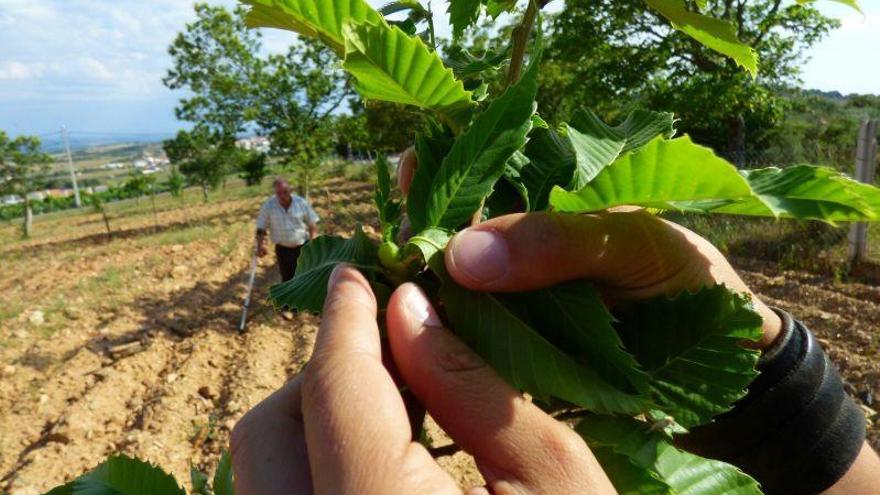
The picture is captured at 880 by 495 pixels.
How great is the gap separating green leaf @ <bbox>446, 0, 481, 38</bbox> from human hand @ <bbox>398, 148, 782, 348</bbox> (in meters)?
0.40

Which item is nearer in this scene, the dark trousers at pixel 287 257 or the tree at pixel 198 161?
the dark trousers at pixel 287 257

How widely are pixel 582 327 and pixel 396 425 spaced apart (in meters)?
0.35

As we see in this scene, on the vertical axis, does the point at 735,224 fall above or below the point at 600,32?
below

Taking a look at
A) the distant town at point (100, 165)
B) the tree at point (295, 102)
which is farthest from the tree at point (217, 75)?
the distant town at point (100, 165)

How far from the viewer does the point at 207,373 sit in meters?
7.18

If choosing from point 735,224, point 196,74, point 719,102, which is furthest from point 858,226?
point 196,74

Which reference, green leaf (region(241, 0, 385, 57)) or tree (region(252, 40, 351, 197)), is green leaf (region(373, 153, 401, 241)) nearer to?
green leaf (region(241, 0, 385, 57))

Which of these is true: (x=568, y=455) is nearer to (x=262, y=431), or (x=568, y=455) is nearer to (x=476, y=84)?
(x=262, y=431)

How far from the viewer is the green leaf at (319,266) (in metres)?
1.21

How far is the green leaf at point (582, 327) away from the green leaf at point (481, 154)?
20cm

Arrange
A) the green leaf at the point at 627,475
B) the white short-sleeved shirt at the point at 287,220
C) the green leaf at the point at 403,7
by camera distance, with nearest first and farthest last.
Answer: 1. the green leaf at the point at 627,475
2. the green leaf at the point at 403,7
3. the white short-sleeved shirt at the point at 287,220

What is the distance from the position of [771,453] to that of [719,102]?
13.4 m

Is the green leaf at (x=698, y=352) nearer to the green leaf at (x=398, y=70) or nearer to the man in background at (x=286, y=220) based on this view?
the green leaf at (x=398, y=70)

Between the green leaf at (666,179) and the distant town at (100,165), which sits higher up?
the green leaf at (666,179)
